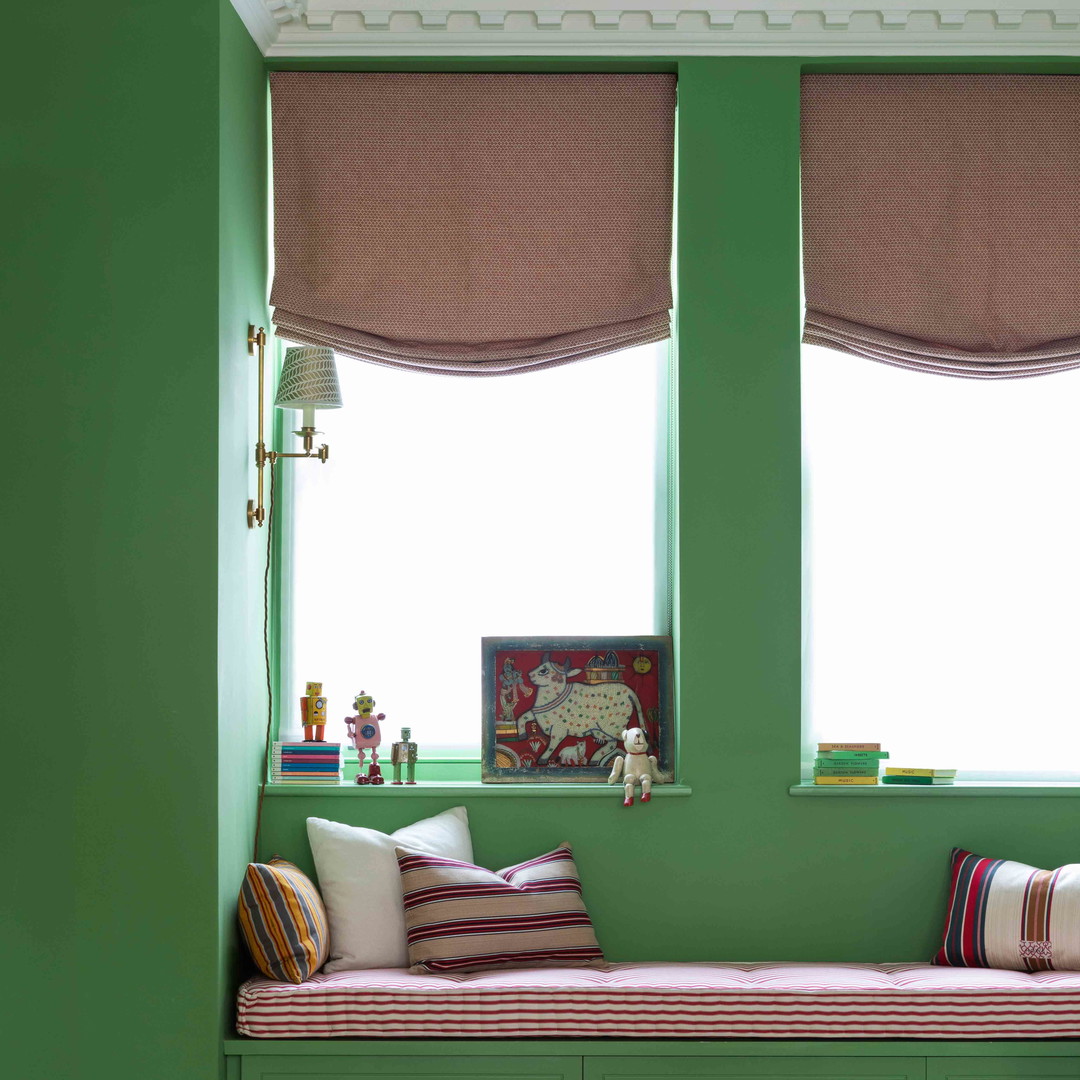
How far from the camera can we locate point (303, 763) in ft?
10.3

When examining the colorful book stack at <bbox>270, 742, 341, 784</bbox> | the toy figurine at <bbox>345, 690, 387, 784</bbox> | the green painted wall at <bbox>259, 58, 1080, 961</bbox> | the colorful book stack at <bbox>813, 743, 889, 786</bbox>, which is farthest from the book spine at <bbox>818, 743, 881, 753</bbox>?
the colorful book stack at <bbox>270, 742, 341, 784</bbox>

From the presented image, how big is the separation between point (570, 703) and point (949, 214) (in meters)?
1.76

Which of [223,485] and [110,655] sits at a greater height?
[223,485]

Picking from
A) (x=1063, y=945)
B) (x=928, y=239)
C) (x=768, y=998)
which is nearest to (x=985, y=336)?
(x=928, y=239)

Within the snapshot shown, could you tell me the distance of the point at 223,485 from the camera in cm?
278

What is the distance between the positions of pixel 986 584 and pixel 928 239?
100cm

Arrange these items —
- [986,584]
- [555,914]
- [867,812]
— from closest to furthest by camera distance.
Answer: [555,914]
[867,812]
[986,584]

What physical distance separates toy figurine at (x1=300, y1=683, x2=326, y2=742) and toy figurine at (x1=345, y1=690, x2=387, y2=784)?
0.07 meters

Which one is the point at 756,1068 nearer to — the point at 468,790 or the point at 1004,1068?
the point at 1004,1068

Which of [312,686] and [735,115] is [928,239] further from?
[312,686]

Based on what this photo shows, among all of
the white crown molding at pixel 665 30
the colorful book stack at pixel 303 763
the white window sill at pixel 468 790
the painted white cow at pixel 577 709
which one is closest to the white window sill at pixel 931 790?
the white window sill at pixel 468 790

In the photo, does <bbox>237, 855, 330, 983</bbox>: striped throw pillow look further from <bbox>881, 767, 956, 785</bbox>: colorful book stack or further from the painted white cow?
<bbox>881, 767, 956, 785</bbox>: colorful book stack

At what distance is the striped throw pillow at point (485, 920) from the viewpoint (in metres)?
2.86

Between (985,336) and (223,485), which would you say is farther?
(985,336)
